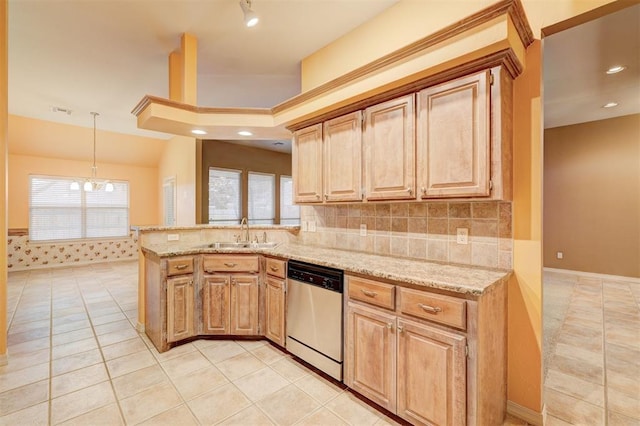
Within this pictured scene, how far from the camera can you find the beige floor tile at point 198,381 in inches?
82.5

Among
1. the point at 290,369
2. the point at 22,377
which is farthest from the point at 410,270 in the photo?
the point at 22,377

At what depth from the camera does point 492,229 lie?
6.44 ft

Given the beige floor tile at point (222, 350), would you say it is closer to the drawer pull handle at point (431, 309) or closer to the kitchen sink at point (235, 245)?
the kitchen sink at point (235, 245)

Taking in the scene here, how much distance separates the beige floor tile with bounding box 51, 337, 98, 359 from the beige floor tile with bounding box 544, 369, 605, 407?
13.1 feet

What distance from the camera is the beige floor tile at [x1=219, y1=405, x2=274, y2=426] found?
1784 mm

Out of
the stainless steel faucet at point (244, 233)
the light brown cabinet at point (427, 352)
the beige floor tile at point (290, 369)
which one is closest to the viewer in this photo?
the light brown cabinet at point (427, 352)

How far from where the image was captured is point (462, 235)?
210 cm

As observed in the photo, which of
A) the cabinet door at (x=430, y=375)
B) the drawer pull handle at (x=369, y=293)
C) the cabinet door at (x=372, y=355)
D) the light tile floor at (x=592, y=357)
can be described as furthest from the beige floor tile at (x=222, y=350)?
the light tile floor at (x=592, y=357)

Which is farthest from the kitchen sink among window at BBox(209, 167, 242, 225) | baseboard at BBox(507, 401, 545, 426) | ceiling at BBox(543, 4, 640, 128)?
ceiling at BBox(543, 4, 640, 128)

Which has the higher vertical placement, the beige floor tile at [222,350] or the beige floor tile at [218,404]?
the beige floor tile at [222,350]

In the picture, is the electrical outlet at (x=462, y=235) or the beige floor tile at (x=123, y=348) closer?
the electrical outlet at (x=462, y=235)

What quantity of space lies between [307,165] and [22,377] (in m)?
2.90

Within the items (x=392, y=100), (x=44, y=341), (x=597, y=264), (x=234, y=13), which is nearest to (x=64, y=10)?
(x=234, y=13)

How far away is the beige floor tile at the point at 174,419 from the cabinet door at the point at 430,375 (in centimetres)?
131
